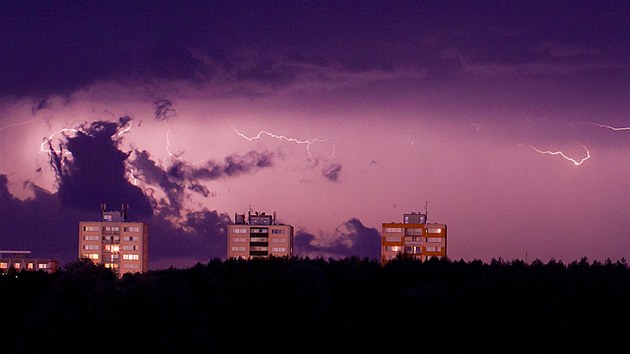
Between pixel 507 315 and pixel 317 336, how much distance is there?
871cm

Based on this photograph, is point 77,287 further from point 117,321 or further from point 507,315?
point 507,315

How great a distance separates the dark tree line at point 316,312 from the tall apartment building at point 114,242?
86905 millimetres

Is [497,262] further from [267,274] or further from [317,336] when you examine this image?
[317,336]

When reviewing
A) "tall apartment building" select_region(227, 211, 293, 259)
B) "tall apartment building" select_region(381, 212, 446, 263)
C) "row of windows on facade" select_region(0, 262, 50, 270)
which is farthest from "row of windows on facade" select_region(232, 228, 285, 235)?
"row of windows on facade" select_region(0, 262, 50, 270)

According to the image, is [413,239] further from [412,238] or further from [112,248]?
[112,248]

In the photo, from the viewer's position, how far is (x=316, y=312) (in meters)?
51.4

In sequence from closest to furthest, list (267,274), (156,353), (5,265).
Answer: (156,353) → (267,274) → (5,265)

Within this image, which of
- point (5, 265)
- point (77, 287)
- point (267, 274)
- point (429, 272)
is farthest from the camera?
point (5, 265)

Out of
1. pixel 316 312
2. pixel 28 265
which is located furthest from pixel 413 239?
pixel 316 312

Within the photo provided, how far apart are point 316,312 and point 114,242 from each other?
99643mm

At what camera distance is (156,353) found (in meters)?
40.0

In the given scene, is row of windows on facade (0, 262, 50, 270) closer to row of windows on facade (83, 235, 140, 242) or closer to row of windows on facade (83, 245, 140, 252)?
row of windows on facade (83, 245, 140, 252)

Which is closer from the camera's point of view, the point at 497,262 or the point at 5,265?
the point at 497,262

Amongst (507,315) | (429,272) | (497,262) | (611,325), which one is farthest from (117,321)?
(497,262)
